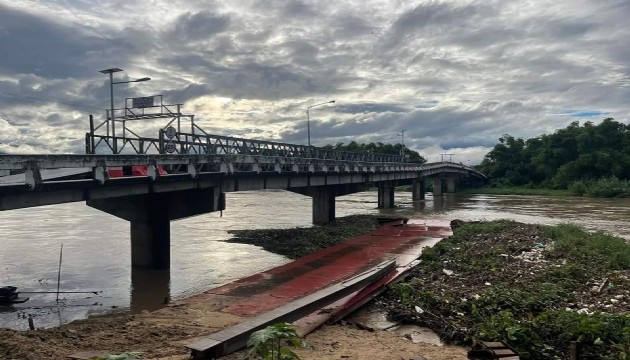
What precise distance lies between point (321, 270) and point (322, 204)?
20264mm

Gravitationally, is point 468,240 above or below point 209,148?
below

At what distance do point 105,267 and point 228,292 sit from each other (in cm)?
890

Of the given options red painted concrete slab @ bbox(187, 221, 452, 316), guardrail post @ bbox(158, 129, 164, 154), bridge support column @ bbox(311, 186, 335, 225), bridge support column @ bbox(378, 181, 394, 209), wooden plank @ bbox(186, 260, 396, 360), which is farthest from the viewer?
bridge support column @ bbox(378, 181, 394, 209)

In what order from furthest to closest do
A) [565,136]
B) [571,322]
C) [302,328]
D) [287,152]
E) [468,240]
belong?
[565,136] → [287,152] → [468,240] → [302,328] → [571,322]

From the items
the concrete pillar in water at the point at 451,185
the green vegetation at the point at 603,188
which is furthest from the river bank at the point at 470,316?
the concrete pillar in water at the point at 451,185

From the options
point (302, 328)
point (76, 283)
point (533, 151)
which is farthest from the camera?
point (533, 151)

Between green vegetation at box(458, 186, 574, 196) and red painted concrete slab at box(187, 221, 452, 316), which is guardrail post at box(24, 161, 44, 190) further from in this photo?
green vegetation at box(458, 186, 574, 196)

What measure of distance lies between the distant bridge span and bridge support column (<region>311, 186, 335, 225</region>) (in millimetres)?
109

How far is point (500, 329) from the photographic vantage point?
32.9 feet

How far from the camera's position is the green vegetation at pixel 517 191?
3467 inches

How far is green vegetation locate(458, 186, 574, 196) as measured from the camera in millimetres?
88056

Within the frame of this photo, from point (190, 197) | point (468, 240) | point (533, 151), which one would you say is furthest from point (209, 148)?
point (533, 151)

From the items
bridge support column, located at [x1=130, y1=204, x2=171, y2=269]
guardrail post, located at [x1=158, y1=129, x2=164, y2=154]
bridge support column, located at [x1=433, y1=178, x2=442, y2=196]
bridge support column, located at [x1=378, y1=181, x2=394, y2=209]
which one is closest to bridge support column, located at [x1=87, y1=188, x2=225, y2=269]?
bridge support column, located at [x1=130, y1=204, x2=171, y2=269]

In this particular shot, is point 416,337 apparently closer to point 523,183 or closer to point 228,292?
point 228,292
